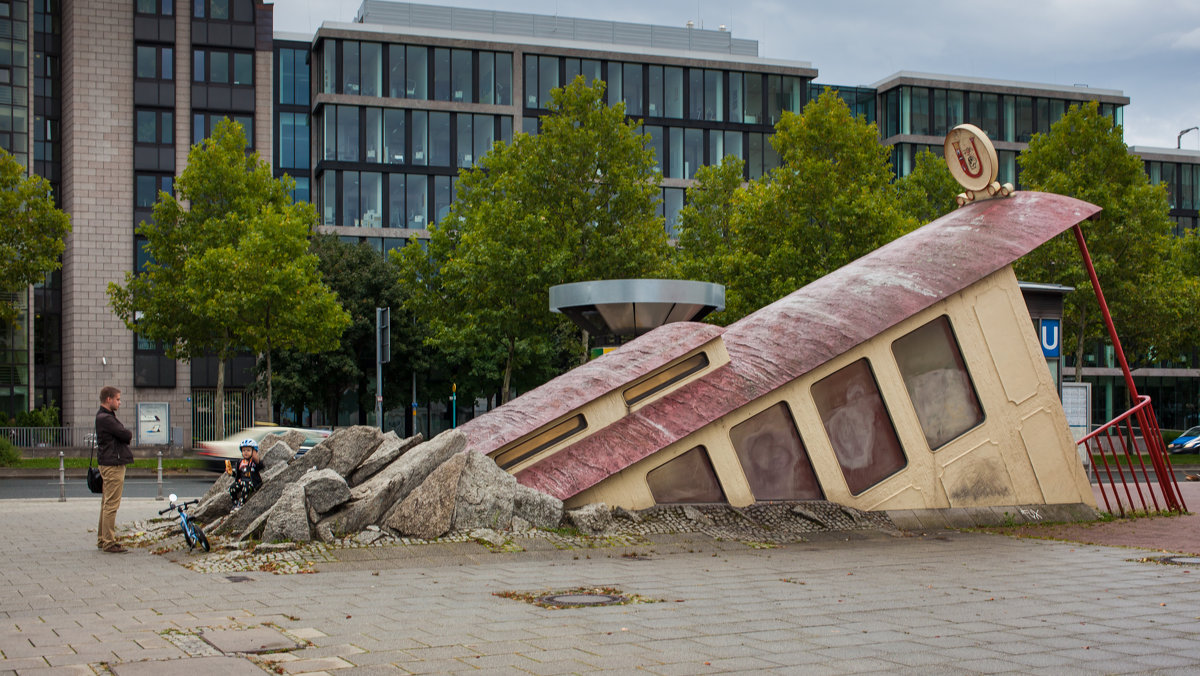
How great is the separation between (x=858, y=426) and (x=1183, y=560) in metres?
3.42

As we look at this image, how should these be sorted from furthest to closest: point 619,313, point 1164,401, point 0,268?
point 1164,401, point 0,268, point 619,313

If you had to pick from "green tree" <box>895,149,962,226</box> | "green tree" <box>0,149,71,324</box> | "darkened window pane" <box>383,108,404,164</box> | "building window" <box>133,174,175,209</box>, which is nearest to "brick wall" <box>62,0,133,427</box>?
"building window" <box>133,174,175,209</box>

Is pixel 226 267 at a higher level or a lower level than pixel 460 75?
lower

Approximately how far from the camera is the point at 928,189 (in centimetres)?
4541

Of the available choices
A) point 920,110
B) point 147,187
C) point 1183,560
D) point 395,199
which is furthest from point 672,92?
point 1183,560

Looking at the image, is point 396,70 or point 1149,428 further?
point 396,70

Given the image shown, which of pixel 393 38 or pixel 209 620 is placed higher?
pixel 393 38

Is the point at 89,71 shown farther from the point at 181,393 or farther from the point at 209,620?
the point at 209,620

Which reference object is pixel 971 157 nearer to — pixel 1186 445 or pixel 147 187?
pixel 1186 445

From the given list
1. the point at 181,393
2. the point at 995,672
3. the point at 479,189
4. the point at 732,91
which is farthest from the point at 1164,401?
the point at 995,672

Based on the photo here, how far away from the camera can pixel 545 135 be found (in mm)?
34688

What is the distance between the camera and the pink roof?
1172 cm

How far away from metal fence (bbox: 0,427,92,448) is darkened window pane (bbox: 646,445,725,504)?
3318 centimetres

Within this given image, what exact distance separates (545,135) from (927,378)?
77.4 feet
